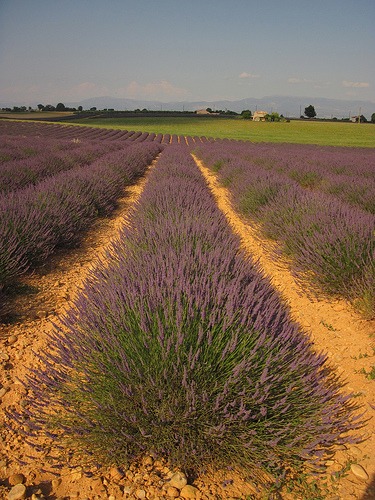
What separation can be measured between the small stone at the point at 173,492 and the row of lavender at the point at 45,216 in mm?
2091

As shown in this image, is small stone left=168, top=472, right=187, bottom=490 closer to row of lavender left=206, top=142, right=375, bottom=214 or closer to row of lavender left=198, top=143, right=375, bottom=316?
row of lavender left=198, top=143, right=375, bottom=316

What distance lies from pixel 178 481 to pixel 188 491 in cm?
5

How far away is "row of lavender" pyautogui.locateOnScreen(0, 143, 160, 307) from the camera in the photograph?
122 inches

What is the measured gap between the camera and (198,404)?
1348mm

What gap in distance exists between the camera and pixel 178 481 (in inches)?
50.3

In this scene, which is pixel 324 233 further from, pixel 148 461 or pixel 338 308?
pixel 148 461

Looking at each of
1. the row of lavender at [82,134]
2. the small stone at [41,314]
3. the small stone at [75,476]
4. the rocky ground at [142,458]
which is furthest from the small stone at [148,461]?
the row of lavender at [82,134]

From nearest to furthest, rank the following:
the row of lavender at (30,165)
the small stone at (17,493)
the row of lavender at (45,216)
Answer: the small stone at (17,493)
the row of lavender at (45,216)
the row of lavender at (30,165)

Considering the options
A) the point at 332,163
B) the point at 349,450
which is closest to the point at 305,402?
the point at 349,450

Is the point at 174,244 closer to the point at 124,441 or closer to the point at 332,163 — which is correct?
the point at 124,441

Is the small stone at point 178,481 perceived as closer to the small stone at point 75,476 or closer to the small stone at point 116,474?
the small stone at point 116,474

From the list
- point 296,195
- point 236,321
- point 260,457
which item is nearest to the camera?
point 260,457

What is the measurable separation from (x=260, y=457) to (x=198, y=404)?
32 cm

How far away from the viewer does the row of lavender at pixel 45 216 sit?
3.11m
